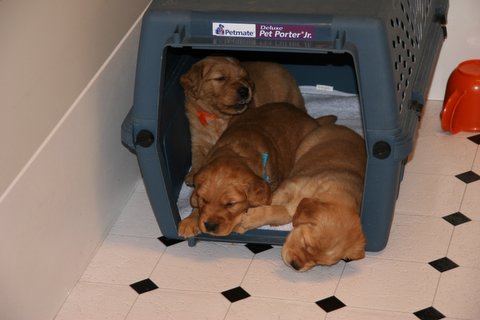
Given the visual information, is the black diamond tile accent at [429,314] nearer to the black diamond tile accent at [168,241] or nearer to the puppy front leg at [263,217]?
the puppy front leg at [263,217]

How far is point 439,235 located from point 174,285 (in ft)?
3.76

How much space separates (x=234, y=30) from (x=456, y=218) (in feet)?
4.42

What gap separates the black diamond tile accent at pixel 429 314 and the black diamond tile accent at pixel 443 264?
0.25 meters

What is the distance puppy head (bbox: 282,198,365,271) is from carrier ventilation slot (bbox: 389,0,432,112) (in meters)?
0.50

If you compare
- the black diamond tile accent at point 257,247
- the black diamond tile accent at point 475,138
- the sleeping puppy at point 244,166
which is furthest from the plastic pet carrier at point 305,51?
the black diamond tile accent at point 475,138

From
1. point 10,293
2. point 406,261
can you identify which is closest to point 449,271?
point 406,261

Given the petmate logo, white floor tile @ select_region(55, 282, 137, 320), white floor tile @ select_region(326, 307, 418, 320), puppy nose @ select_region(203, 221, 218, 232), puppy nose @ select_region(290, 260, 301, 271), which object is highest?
the petmate logo

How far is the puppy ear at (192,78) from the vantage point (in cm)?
398

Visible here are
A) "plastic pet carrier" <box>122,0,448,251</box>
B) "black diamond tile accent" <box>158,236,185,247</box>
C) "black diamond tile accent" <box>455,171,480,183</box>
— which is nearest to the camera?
"plastic pet carrier" <box>122,0,448,251</box>

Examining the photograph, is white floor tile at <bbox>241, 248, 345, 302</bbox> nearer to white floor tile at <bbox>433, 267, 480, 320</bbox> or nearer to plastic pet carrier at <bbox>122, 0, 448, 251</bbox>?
plastic pet carrier at <bbox>122, 0, 448, 251</bbox>

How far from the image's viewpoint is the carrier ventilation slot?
11.4ft

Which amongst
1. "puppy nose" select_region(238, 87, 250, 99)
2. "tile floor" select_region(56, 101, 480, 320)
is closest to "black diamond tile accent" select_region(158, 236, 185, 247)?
"tile floor" select_region(56, 101, 480, 320)

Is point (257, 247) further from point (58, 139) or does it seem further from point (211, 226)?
point (58, 139)

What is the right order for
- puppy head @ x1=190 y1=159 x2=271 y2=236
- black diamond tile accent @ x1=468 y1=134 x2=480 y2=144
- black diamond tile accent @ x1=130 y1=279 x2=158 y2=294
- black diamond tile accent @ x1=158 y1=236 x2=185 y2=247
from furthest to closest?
1. black diamond tile accent @ x1=468 y1=134 x2=480 y2=144
2. black diamond tile accent @ x1=158 y1=236 x2=185 y2=247
3. black diamond tile accent @ x1=130 y1=279 x2=158 y2=294
4. puppy head @ x1=190 y1=159 x2=271 y2=236
